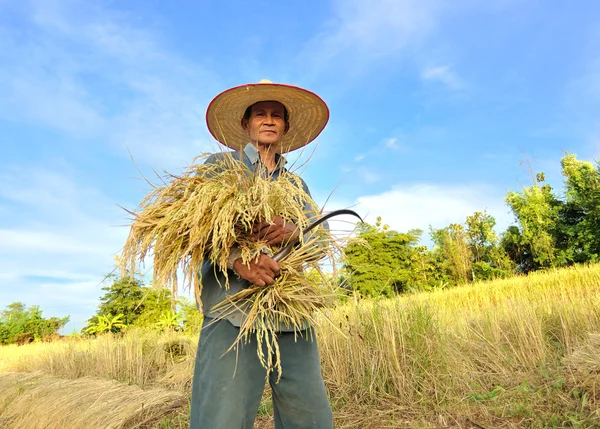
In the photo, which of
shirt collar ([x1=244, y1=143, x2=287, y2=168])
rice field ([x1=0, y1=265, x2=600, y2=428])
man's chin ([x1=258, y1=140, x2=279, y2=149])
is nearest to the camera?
shirt collar ([x1=244, y1=143, x2=287, y2=168])

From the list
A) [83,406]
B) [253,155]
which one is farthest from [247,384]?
[83,406]

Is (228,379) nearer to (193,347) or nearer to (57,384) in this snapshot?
(57,384)

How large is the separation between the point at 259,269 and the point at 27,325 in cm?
2913

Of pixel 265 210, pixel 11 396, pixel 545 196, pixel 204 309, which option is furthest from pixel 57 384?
pixel 545 196

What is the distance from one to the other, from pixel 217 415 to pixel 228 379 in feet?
0.44

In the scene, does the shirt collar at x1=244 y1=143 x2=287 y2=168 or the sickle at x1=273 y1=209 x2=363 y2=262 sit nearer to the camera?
the sickle at x1=273 y1=209 x2=363 y2=262

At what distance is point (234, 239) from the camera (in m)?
1.47

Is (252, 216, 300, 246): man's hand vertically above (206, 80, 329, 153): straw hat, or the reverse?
(206, 80, 329, 153): straw hat

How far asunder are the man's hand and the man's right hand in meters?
0.09

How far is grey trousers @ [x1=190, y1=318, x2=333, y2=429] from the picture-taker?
1514 millimetres

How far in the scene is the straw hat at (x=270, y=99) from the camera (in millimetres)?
2006

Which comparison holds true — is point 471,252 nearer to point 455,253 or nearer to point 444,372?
point 455,253

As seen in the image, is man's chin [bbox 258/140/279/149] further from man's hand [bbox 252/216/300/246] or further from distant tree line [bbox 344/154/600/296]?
distant tree line [bbox 344/154/600/296]

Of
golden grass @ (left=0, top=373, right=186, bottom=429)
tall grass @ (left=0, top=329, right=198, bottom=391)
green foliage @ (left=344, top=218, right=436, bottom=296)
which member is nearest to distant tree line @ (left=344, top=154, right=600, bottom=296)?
green foliage @ (left=344, top=218, right=436, bottom=296)
